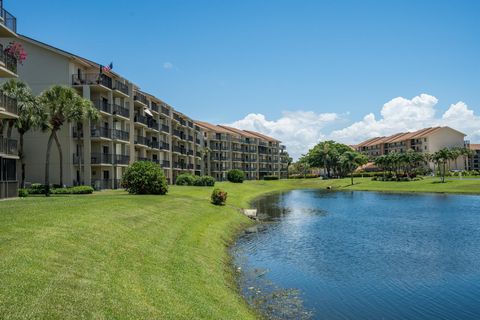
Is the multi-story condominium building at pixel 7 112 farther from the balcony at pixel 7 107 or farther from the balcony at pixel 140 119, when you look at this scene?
the balcony at pixel 140 119

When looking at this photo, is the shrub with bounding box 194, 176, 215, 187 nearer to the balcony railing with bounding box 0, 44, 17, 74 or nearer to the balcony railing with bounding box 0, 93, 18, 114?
the balcony railing with bounding box 0, 93, 18, 114

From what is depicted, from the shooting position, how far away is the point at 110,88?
6119 centimetres

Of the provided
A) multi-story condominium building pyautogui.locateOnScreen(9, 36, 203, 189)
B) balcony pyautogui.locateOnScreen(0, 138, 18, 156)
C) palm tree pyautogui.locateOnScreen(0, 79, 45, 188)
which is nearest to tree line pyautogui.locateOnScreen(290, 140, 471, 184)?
multi-story condominium building pyautogui.locateOnScreen(9, 36, 203, 189)

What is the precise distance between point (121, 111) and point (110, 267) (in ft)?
173

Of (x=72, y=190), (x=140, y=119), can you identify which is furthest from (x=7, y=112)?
(x=140, y=119)

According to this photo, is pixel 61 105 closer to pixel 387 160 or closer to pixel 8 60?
pixel 8 60

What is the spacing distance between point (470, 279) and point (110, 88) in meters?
53.7

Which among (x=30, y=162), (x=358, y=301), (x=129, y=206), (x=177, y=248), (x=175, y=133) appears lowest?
(x=358, y=301)

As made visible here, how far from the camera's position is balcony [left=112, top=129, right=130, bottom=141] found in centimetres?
6246

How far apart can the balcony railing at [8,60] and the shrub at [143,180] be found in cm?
1643

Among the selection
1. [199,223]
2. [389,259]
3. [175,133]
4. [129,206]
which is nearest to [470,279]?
[389,259]

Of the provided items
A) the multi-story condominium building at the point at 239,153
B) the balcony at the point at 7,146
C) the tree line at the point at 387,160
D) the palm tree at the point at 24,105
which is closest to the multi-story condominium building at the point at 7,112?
the balcony at the point at 7,146

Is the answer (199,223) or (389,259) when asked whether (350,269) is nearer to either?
(389,259)

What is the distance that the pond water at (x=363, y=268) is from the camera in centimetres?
1656
